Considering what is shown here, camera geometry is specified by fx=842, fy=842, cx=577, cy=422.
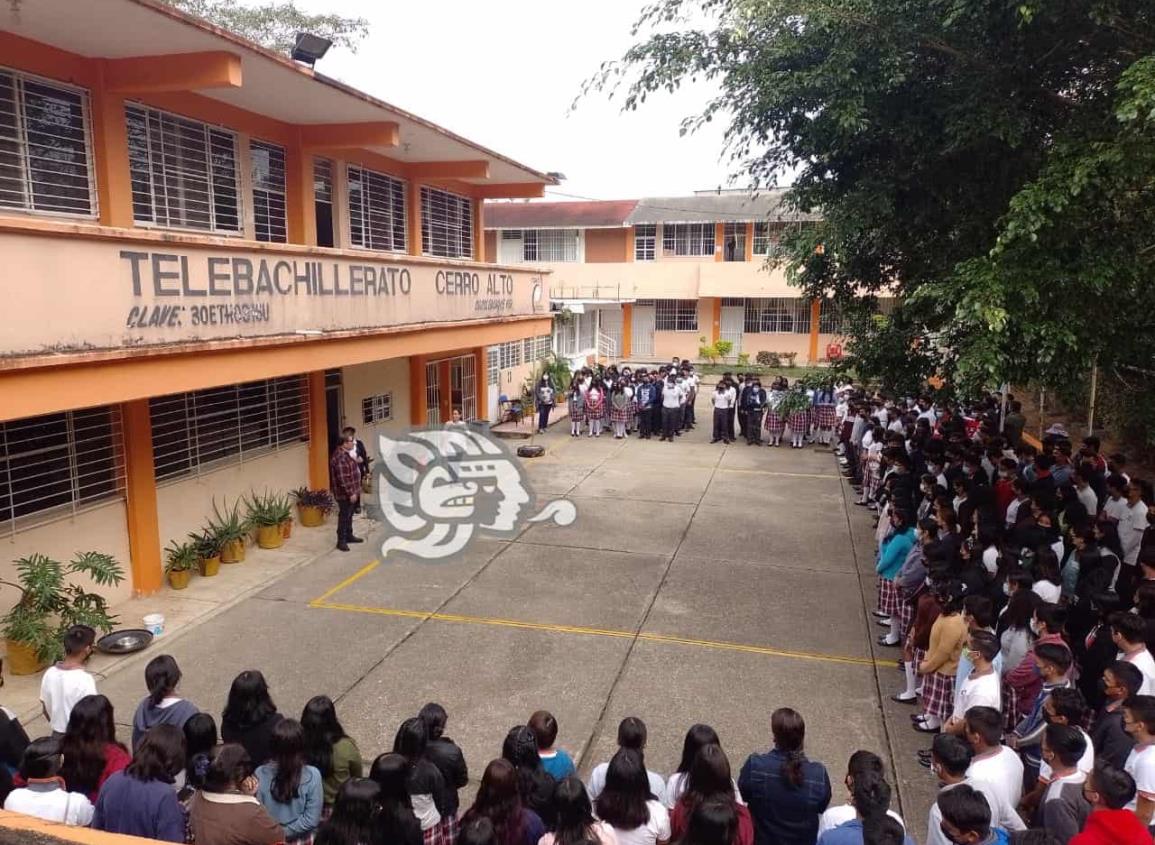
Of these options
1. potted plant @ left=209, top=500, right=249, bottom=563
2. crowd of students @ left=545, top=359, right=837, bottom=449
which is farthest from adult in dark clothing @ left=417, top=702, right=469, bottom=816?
crowd of students @ left=545, top=359, right=837, bottom=449

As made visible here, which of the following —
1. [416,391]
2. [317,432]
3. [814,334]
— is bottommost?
[317,432]

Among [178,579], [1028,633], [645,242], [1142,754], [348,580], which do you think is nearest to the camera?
[1142,754]

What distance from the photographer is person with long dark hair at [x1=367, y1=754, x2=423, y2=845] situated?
364cm

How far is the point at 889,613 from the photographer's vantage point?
8367 mm

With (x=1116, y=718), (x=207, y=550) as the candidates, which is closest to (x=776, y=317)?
(x=207, y=550)

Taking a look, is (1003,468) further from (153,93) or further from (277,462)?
(153,93)

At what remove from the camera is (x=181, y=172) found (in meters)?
9.52

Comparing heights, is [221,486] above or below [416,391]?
below

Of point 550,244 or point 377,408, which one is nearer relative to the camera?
point 377,408

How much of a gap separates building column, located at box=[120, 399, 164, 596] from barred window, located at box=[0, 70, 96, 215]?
2095mm

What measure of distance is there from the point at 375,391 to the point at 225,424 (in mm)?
4033

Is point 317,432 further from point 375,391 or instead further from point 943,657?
point 943,657

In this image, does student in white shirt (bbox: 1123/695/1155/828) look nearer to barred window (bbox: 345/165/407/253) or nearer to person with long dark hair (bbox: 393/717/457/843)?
person with long dark hair (bbox: 393/717/457/843)

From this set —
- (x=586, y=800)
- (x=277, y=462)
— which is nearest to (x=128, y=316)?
(x=277, y=462)
